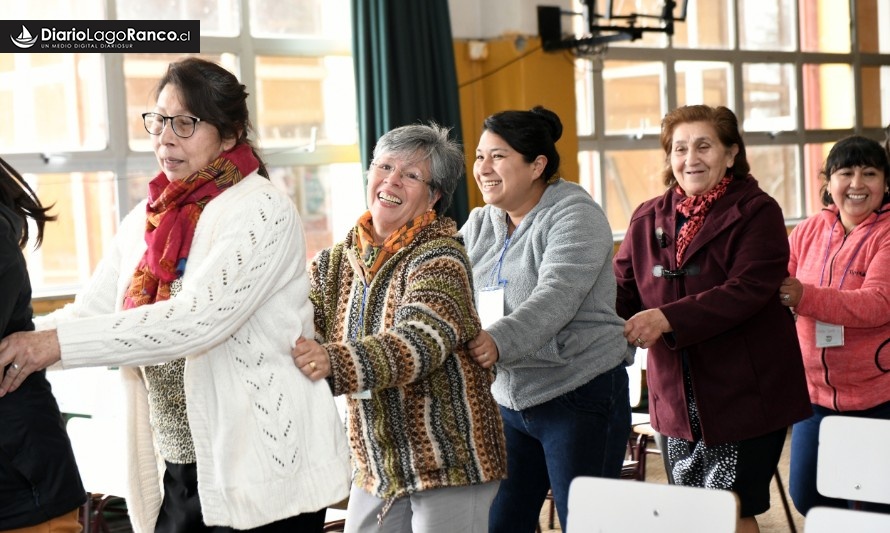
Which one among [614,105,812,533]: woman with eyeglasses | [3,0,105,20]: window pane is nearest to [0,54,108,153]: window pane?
[3,0,105,20]: window pane

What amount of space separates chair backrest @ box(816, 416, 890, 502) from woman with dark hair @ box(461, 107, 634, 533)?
0.51 meters

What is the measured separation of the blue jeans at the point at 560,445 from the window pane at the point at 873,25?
639cm

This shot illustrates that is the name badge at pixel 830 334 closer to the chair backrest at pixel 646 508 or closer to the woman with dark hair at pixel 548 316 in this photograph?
the woman with dark hair at pixel 548 316

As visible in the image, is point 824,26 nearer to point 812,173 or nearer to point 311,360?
point 812,173

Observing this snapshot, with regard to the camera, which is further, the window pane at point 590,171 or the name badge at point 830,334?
the window pane at point 590,171

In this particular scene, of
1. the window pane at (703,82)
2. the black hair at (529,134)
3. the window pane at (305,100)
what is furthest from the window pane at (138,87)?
the window pane at (703,82)

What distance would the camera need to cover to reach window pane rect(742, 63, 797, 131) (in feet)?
25.3

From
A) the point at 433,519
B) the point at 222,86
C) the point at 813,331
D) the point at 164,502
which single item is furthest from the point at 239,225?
the point at 813,331

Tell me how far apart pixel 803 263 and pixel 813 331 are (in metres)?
0.33

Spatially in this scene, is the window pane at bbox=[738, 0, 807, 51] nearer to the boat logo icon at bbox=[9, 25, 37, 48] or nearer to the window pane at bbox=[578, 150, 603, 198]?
the window pane at bbox=[578, 150, 603, 198]

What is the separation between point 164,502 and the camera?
2080 millimetres

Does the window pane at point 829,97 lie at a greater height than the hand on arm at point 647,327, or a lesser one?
greater

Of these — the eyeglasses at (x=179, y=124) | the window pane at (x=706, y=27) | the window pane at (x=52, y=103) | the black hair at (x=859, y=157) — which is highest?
the window pane at (x=706, y=27)

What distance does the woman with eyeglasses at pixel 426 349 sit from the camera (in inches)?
87.8
